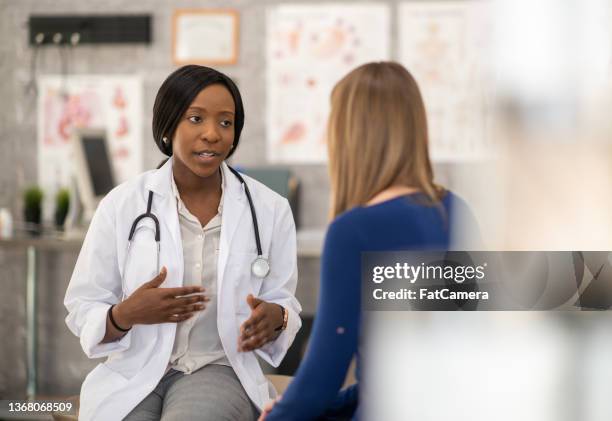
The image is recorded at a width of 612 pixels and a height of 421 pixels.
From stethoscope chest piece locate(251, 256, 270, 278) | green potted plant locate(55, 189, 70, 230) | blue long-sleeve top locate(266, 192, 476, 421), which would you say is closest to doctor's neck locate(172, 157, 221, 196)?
stethoscope chest piece locate(251, 256, 270, 278)

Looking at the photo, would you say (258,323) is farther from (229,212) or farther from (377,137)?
(377,137)

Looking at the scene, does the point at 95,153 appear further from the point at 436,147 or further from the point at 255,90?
the point at 436,147

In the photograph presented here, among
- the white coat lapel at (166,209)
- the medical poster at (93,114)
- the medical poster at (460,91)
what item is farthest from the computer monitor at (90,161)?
the medical poster at (460,91)

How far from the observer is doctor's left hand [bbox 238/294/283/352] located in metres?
0.96

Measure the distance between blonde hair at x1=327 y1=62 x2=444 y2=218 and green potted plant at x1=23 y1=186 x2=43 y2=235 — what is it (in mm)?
1173

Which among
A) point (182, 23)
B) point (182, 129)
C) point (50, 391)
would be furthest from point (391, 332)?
point (182, 23)

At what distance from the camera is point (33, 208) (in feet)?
6.01

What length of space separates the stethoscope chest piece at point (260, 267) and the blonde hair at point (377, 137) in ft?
0.54

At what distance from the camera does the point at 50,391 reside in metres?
1.14

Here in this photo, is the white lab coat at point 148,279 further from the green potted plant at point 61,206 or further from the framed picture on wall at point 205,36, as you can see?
the green potted plant at point 61,206

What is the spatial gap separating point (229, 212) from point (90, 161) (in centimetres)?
74

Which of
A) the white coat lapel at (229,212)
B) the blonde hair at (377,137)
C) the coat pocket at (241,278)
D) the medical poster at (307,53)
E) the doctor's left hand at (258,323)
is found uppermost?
the medical poster at (307,53)

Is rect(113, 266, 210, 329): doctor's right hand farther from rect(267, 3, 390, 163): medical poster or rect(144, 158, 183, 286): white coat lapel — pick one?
rect(267, 3, 390, 163): medical poster

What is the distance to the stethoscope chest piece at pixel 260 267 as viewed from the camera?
96 centimetres
